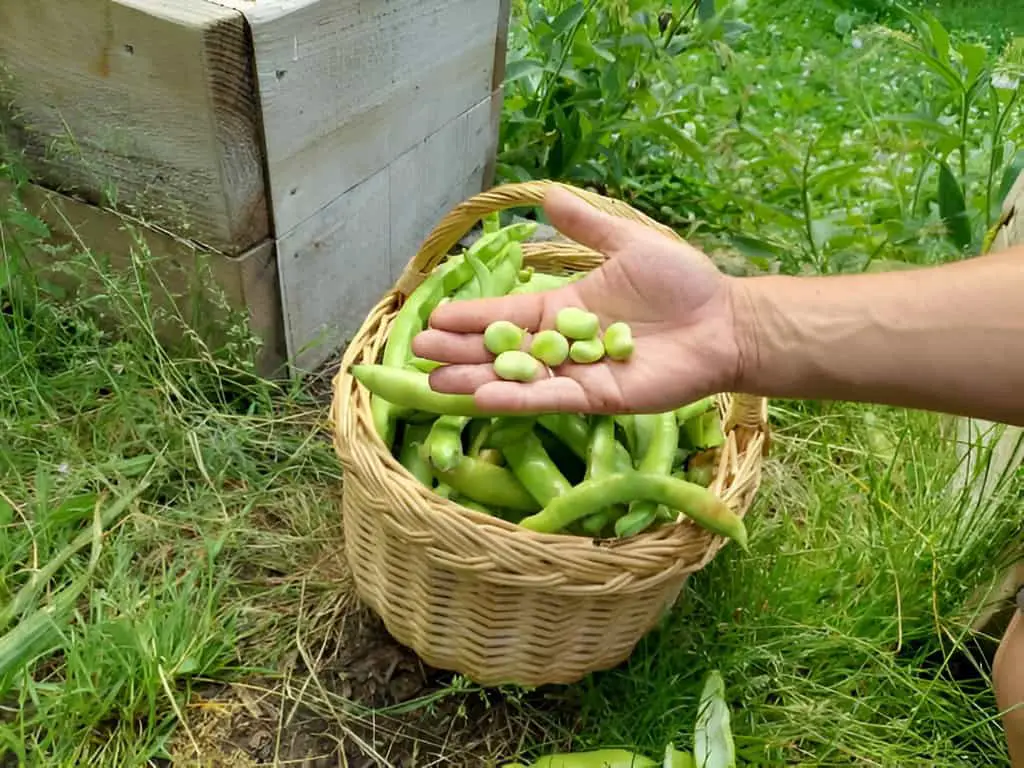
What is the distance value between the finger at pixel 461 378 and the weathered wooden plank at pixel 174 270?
0.57 m

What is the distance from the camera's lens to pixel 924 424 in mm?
1770

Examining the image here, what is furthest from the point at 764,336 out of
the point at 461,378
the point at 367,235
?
the point at 367,235

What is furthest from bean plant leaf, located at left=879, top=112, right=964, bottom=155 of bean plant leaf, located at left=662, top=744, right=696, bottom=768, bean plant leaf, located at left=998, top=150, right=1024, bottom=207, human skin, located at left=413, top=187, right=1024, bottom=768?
bean plant leaf, located at left=662, top=744, right=696, bottom=768

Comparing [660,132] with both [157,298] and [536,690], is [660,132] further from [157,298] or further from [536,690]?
[536,690]

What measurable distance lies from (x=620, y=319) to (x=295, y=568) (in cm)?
69

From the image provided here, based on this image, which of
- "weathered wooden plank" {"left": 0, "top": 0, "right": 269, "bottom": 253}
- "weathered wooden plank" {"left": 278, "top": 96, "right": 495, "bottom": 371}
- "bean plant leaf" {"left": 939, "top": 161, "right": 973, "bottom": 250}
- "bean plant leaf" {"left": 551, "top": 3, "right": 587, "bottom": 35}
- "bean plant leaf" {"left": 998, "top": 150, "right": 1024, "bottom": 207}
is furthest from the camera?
"bean plant leaf" {"left": 551, "top": 3, "right": 587, "bottom": 35}

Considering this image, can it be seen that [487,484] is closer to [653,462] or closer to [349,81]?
[653,462]

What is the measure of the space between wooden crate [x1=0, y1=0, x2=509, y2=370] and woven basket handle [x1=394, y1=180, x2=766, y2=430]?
0.96ft

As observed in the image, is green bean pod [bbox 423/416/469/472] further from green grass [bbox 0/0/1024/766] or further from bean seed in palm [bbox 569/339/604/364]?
green grass [bbox 0/0/1024/766]

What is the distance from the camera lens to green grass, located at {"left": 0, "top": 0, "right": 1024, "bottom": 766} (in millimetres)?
1297

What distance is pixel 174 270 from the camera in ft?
5.35

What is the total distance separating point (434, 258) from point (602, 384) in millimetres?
440

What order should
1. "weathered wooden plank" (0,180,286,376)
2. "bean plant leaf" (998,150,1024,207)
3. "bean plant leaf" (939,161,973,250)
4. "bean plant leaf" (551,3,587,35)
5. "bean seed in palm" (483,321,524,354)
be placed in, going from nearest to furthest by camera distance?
"bean seed in palm" (483,321,524,354)
"weathered wooden plank" (0,180,286,376)
"bean plant leaf" (998,150,1024,207)
"bean plant leaf" (939,161,973,250)
"bean plant leaf" (551,3,587,35)

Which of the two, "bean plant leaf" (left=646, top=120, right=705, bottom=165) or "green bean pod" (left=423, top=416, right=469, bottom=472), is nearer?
"green bean pod" (left=423, top=416, right=469, bottom=472)
